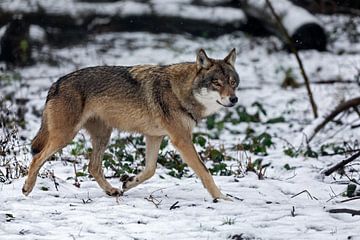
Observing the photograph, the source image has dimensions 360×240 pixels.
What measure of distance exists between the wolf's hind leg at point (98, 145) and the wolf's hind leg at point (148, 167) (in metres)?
0.17

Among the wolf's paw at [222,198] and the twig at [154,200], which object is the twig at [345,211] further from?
the twig at [154,200]

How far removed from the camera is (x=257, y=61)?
13.9 meters

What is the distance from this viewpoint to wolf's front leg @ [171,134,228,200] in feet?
20.3

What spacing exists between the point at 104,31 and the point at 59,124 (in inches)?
341

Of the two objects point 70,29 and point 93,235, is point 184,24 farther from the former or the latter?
point 93,235

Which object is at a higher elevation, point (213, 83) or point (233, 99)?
point (213, 83)

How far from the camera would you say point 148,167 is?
6.72 m

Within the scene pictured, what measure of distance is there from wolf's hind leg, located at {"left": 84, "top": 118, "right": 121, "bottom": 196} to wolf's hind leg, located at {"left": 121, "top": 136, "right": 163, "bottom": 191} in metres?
0.17

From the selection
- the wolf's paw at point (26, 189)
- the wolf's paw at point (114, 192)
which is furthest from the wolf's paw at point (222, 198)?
the wolf's paw at point (26, 189)

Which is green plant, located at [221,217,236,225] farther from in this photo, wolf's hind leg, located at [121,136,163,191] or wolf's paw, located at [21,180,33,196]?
wolf's paw, located at [21,180,33,196]

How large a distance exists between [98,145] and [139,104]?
24.9 inches

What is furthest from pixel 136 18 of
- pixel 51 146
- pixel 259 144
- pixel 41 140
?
pixel 51 146

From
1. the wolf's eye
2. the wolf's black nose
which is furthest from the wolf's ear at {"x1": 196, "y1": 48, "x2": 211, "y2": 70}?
the wolf's black nose

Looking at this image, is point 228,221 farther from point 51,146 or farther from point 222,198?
point 51,146
